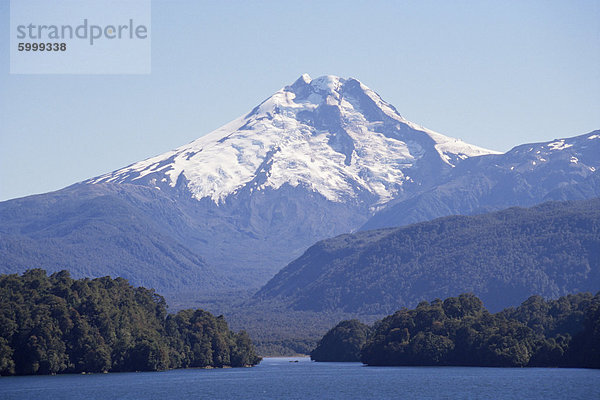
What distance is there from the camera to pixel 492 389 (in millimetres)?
133750

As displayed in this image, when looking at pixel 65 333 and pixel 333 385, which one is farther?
pixel 65 333

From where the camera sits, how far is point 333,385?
15262cm

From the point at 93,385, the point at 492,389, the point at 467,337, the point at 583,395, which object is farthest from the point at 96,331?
the point at 583,395

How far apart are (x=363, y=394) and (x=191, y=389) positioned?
91.5 ft

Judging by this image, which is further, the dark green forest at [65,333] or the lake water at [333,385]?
the dark green forest at [65,333]

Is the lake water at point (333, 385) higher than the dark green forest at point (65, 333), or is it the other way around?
the dark green forest at point (65, 333)

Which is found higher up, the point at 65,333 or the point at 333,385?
the point at 65,333

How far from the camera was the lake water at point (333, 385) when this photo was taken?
130250 mm

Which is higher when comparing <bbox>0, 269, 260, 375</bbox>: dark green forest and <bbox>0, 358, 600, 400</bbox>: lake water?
<bbox>0, 269, 260, 375</bbox>: dark green forest

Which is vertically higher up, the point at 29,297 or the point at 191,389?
the point at 29,297

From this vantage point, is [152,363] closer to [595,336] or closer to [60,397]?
[60,397]

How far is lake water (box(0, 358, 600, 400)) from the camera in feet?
427

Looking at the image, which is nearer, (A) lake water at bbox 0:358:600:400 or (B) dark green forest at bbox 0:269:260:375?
(A) lake water at bbox 0:358:600:400

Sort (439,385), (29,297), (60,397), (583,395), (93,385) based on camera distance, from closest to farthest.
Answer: (583,395) < (60,397) < (439,385) < (93,385) < (29,297)
